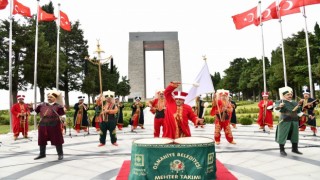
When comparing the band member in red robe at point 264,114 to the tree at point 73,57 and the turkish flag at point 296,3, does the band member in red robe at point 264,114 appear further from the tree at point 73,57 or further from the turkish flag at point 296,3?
the tree at point 73,57

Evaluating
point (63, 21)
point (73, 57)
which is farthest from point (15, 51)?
point (63, 21)

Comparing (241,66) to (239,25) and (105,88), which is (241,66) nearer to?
(105,88)

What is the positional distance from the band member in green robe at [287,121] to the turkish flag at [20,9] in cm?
1318

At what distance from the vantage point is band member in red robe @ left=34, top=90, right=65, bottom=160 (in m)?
7.72

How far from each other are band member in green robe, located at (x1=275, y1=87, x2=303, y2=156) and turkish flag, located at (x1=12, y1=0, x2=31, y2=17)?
519 inches

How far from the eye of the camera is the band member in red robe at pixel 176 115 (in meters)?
6.11

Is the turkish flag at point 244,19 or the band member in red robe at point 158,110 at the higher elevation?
the turkish flag at point 244,19

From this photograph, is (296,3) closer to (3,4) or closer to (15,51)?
(3,4)

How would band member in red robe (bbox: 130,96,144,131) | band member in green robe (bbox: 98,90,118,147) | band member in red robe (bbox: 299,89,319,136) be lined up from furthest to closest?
band member in red robe (bbox: 130,96,144,131) → band member in red robe (bbox: 299,89,319,136) → band member in green robe (bbox: 98,90,118,147)

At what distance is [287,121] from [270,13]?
983 cm

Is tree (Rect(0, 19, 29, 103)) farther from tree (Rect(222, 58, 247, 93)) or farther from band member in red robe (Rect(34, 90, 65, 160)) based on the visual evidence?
tree (Rect(222, 58, 247, 93))

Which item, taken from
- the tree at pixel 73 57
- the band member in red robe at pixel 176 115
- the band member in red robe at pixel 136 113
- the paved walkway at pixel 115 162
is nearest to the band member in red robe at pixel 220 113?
the paved walkway at pixel 115 162

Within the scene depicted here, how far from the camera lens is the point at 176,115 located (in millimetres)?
6297

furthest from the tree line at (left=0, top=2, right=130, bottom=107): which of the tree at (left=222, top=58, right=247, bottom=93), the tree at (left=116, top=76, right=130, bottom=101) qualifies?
the tree at (left=222, top=58, right=247, bottom=93)
